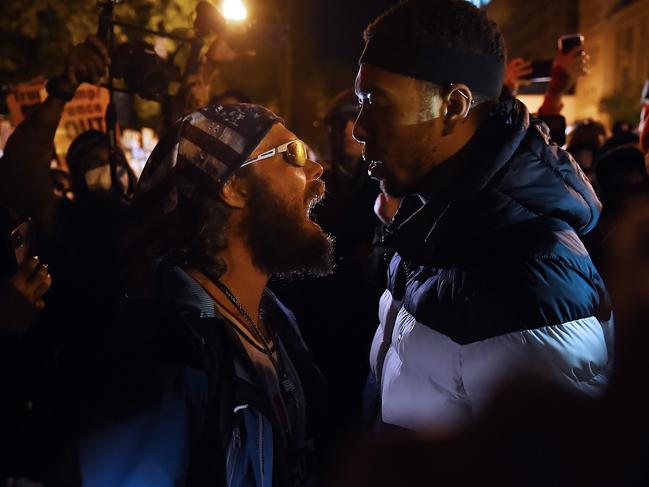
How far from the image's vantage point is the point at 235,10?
5.57 metres

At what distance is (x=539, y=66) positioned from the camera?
4.56 meters


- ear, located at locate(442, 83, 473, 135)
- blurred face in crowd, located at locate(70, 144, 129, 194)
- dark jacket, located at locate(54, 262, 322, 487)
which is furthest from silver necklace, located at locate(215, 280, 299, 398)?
blurred face in crowd, located at locate(70, 144, 129, 194)

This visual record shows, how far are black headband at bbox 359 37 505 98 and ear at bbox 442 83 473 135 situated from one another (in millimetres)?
29

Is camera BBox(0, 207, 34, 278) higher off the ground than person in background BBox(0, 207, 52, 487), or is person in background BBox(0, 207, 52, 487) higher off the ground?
camera BBox(0, 207, 34, 278)

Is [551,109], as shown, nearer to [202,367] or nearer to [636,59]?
[202,367]

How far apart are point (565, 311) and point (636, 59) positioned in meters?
35.4

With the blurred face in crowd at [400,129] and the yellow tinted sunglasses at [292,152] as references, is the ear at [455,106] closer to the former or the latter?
the blurred face in crowd at [400,129]

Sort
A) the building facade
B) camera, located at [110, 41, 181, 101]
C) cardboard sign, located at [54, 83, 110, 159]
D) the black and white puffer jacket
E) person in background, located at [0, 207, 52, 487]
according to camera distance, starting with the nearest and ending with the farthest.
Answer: the black and white puffer jacket, person in background, located at [0, 207, 52, 487], camera, located at [110, 41, 181, 101], cardboard sign, located at [54, 83, 110, 159], the building facade

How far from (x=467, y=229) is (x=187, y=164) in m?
1.04

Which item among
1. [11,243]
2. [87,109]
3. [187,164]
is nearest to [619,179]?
[187,164]

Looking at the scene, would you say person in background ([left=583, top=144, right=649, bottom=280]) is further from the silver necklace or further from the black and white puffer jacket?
the silver necklace

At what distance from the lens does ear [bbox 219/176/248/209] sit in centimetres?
210

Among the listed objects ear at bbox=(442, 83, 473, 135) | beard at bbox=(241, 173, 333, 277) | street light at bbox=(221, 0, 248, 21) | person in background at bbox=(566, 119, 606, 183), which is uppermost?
ear at bbox=(442, 83, 473, 135)

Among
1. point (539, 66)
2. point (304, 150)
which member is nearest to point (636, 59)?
point (539, 66)
